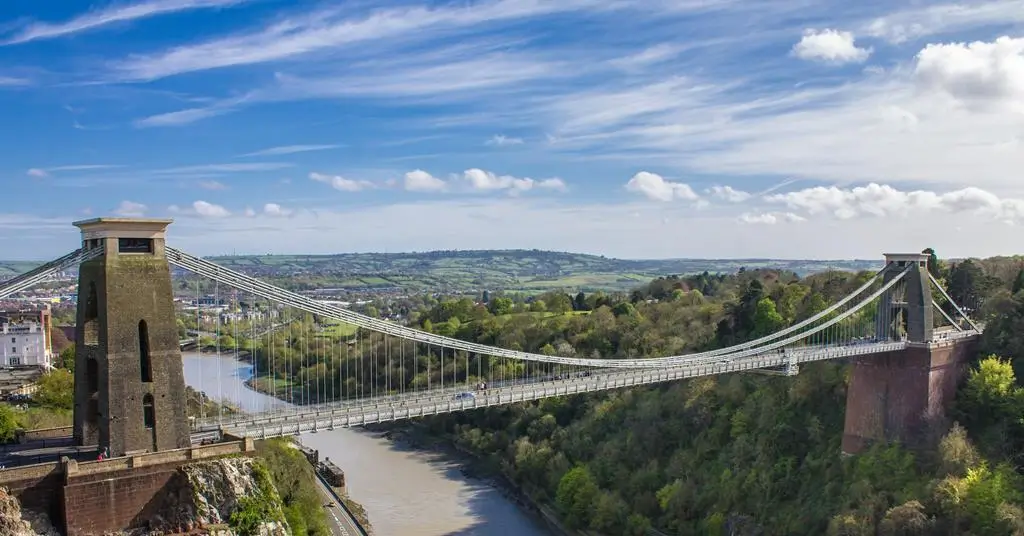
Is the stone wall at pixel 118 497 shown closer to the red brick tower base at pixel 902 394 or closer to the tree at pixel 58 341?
the red brick tower base at pixel 902 394

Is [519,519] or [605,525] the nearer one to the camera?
[605,525]

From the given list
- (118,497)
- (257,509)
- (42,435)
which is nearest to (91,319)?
(118,497)

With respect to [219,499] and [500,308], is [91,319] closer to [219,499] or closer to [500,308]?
[219,499]

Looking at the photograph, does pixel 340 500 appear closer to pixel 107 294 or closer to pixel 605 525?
pixel 605 525

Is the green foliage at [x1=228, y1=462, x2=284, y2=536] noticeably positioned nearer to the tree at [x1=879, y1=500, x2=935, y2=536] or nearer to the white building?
the tree at [x1=879, y1=500, x2=935, y2=536]

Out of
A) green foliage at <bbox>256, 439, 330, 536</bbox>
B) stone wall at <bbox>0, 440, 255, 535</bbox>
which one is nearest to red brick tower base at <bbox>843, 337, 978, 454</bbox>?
green foliage at <bbox>256, 439, 330, 536</bbox>

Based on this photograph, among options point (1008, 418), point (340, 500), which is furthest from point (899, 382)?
point (340, 500)
